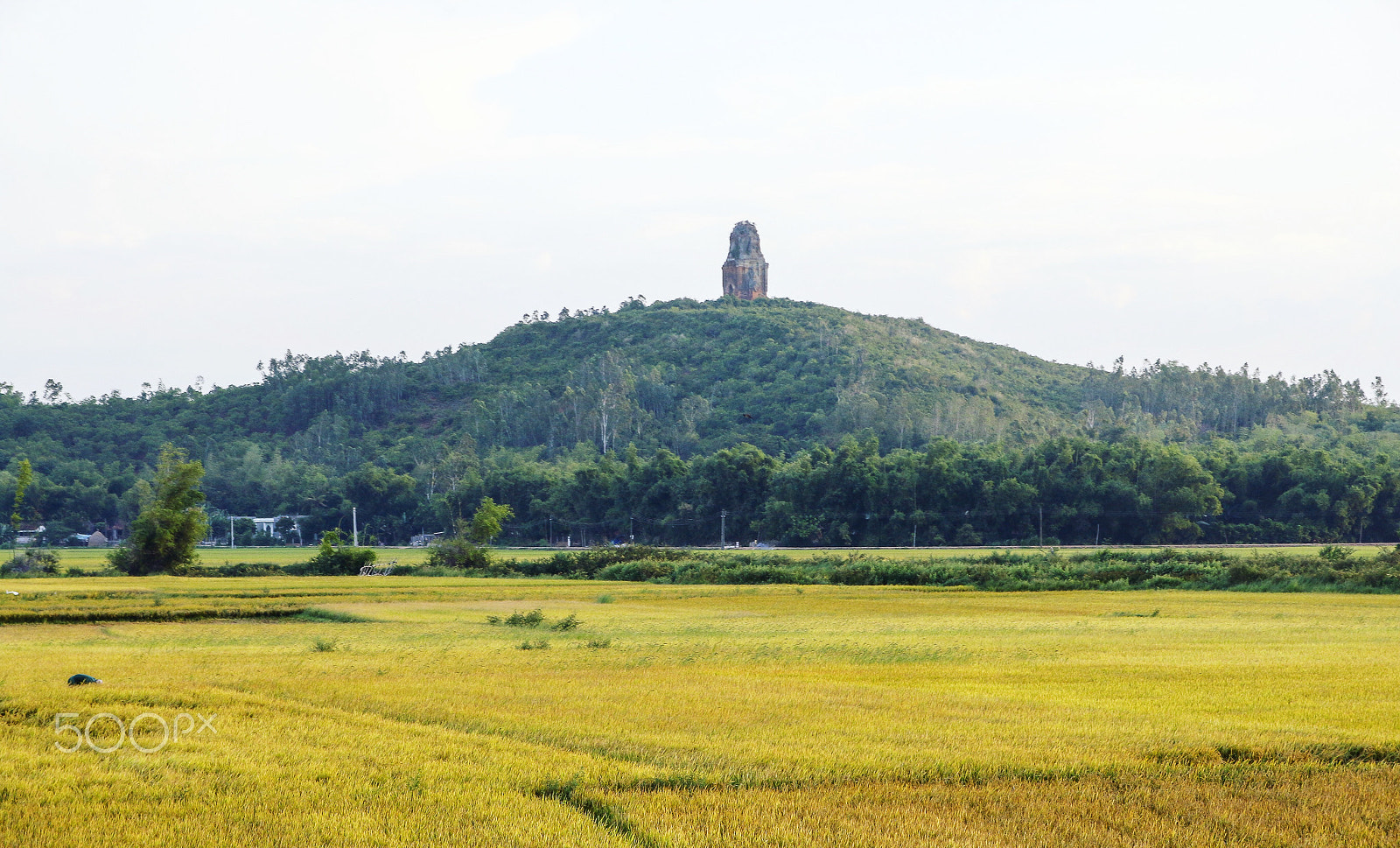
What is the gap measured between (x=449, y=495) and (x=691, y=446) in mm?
37233

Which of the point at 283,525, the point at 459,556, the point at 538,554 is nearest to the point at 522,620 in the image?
the point at 459,556

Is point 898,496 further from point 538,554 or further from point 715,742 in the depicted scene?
point 715,742

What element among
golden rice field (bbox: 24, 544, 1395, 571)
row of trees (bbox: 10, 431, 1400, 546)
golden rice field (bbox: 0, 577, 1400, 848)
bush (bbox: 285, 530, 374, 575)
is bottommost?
golden rice field (bbox: 24, 544, 1395, 571)

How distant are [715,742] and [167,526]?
2399 inches

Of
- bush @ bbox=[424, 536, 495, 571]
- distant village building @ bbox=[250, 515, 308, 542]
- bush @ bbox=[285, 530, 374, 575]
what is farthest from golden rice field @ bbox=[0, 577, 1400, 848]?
distant village building @ bbox=[250, 515, 308, 542]

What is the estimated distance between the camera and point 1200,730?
13719 millimetres

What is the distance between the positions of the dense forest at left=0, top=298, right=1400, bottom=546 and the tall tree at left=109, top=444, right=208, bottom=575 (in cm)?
2181

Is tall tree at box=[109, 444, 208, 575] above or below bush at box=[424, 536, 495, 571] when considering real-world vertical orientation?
above

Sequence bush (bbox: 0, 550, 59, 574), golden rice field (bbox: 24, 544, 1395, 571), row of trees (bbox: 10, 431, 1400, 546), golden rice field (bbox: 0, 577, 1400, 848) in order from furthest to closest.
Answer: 1. row of trees (bbox: 10, 431, 1400, 546)
2. golden rice field (bbox: 24, 544, 1395, 571)
3. bush (bbox: 0, 550, 59, 574)
4. golden rice field (bbox: 0, 577, 1400, 848)

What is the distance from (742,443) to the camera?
134m

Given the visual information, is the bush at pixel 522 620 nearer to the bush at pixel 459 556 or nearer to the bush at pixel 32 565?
the bush at pixel 459 556

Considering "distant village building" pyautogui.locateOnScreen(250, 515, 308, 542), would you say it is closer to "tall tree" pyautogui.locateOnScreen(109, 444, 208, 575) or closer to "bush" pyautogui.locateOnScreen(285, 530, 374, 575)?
"tall tree" pyautogui.locateOnScreen(109, 444, 208, 575)

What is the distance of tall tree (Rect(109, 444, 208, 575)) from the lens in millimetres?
65438

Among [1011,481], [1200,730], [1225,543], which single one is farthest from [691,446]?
[1200,730]
